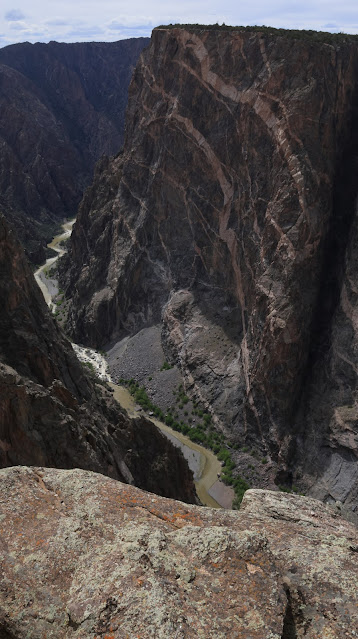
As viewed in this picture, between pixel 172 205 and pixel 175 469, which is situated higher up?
pixel 172 205

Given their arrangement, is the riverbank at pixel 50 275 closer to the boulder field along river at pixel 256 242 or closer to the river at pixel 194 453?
the river at pixel 194 453

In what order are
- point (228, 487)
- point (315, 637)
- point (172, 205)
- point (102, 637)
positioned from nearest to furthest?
point (102, 637), point (315, 637), point (228, 487), point (172, 205)

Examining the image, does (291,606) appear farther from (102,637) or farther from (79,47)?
(79,47)


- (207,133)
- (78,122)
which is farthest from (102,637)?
(78,122)

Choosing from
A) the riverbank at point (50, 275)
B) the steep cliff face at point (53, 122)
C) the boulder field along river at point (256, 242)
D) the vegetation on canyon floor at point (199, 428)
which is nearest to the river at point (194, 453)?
the vegetation on canyon floor at point (199, 428)

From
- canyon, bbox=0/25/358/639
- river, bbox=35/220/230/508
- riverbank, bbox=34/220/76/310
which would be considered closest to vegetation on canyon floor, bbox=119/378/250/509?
canyon, bbox=0/25/358/639

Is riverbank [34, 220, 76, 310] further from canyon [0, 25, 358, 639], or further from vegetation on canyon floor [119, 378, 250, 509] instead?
vegetation on canyon floor [119, 378, 250, 509]
